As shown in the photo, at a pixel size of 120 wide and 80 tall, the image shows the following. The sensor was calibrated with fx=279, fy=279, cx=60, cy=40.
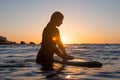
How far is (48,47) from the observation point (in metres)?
9.88

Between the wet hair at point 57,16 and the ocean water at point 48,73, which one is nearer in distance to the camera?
the ocean water at point 48,73

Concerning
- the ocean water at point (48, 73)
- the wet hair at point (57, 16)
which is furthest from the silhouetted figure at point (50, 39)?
the ocean water at point (48, 73)

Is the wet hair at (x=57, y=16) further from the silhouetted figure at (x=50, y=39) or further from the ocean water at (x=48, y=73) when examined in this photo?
the ocean water at (x=48, y=73)

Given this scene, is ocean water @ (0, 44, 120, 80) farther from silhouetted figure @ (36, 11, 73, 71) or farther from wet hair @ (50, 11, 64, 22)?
wet hair @ (50, 11, 64, 22)

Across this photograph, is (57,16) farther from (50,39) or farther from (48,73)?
(48,73)

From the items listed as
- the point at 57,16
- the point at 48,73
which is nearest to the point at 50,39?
the point at 57,16

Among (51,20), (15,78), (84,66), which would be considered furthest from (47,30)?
(15,78)

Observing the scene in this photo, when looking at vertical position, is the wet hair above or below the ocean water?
above

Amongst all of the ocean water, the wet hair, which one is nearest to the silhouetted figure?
the wet hair

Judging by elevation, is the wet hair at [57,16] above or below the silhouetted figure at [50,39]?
above

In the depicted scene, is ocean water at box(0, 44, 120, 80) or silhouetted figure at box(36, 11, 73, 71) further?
silhouetted figure at box(36, 11, 73, 71)

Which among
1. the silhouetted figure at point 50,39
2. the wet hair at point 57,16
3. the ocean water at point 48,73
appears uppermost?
the wet hair at point 57,16

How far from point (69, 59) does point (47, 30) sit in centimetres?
152

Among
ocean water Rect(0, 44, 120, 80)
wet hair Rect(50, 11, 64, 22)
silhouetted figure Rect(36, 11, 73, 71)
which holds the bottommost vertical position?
ocean water Rect(0, 44, 120, 80)
